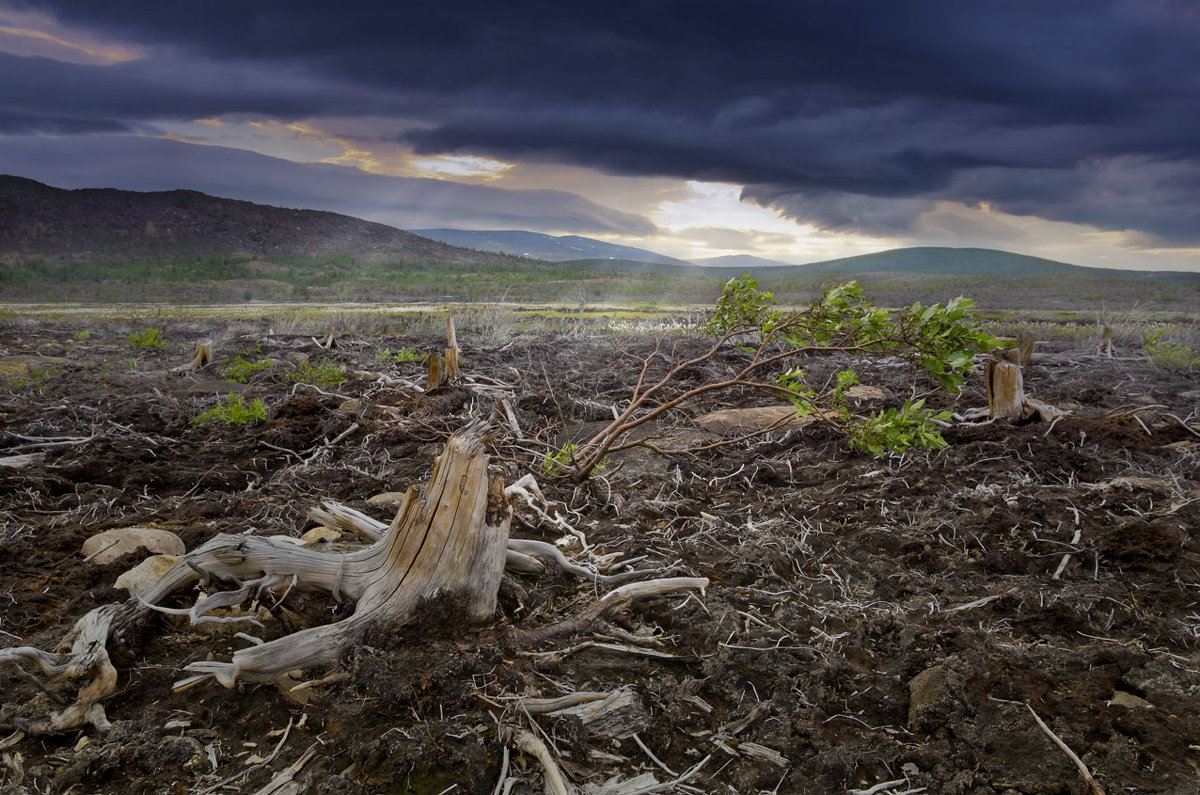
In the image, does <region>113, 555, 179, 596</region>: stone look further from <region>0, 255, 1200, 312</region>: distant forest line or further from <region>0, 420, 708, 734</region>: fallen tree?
<region>0, 255, 1200, 312</region>: distant forest line

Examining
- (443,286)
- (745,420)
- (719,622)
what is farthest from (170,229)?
(719,622)

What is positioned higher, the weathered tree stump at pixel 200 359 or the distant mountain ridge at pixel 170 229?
the distant mountain ridge at pixel 170 229

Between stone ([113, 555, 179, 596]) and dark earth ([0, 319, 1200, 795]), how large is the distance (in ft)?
0.44

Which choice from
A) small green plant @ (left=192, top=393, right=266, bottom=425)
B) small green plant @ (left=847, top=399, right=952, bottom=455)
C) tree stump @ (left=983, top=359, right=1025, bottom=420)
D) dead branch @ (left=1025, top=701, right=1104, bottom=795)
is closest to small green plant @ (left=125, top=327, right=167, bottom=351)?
small green plant @ (left=192, top=393, right=266, bottom=425)

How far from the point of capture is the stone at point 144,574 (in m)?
3.65

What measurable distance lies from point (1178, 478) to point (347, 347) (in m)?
14.7

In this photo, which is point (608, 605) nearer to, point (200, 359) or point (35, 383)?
point (35, 383)

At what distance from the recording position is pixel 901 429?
13.3ft

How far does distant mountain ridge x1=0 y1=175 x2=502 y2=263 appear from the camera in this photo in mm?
116625

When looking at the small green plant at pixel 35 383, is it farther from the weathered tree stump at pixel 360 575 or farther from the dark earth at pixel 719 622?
the weathered tree stump at pixel 360 575

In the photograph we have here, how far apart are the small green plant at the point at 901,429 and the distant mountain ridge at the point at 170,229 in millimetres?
123760

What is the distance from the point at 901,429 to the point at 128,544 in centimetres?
510

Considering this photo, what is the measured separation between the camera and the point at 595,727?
274 centimetres

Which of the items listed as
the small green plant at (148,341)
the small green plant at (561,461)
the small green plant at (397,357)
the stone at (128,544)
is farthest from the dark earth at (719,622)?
the small green plant at (148,341)
